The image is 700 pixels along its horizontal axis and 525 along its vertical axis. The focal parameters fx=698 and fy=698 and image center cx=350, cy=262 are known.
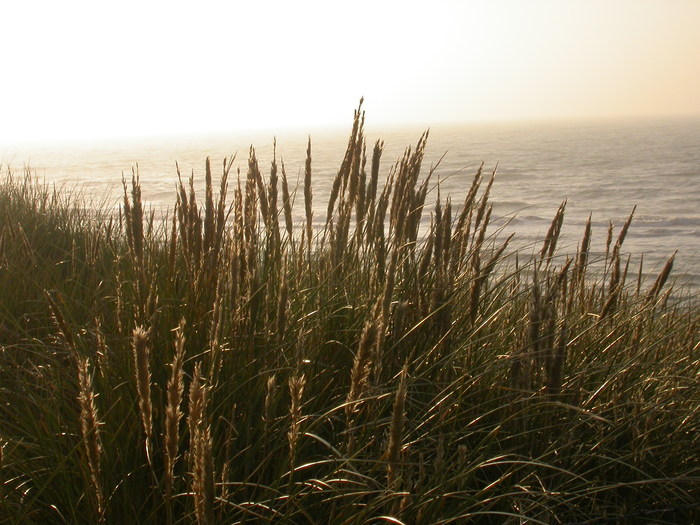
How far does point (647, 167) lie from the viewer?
2638 cm

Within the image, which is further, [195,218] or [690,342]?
[690,342]

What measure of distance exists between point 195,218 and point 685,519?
1503 mm

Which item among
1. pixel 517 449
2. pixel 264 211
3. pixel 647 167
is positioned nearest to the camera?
pixel 517 449

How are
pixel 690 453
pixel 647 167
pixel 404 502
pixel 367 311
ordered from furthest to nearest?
pixel 647 167
pixel 367 311
pixel 690 453
pixel 404 502

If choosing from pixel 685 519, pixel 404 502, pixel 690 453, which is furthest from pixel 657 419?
pixel 404 502

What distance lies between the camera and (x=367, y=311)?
79.0 inches

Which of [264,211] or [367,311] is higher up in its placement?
[264,211]

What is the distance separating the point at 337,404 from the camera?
5.90 ft

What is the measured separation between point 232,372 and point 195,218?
479mm

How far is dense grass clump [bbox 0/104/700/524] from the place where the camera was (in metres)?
1.32

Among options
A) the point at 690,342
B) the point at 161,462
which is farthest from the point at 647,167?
the point at 161,462

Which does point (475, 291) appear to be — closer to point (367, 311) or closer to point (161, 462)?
point (367, 311)

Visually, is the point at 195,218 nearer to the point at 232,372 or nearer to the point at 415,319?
the point at 232,372

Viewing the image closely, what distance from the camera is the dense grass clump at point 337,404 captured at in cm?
132
